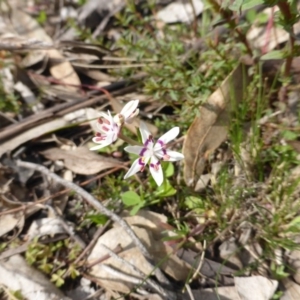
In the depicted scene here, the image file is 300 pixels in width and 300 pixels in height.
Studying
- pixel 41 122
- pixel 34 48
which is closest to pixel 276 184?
pixel 41 122

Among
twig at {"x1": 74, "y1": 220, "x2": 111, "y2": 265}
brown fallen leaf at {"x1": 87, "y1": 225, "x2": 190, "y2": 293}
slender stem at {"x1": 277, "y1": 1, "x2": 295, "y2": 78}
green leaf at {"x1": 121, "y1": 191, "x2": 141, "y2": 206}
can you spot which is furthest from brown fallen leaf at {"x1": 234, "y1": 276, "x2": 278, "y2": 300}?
slender stem at {"x1": 277, "y1": 1, "x2": 295, "y2": 78}

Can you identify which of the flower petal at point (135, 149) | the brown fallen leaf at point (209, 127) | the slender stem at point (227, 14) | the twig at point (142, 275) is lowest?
the twig at point (142, 275)

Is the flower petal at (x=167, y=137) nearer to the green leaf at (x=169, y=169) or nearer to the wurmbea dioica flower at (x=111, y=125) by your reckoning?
the wurmbea dioica flower at (x=111, y=125)

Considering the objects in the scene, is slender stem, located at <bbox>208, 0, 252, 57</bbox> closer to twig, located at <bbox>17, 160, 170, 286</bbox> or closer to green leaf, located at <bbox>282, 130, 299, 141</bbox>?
green leaf, located at <bbox>282, 130, 299, 141</bbox>

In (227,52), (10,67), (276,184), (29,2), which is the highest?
(29,2)

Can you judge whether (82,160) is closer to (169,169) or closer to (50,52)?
(169,169)

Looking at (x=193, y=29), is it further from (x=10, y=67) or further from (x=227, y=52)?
(x=10, y=67)

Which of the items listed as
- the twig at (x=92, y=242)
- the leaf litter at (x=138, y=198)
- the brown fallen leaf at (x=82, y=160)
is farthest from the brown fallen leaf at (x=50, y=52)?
the twig at (x=92, y=242)

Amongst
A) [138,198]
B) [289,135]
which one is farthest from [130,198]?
[289,135]
